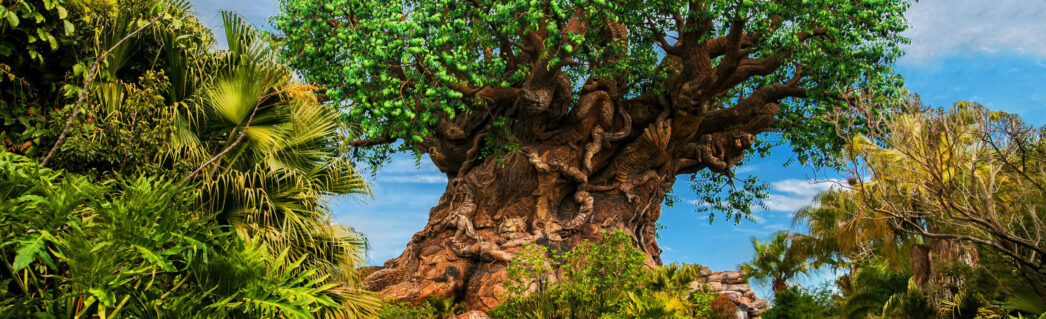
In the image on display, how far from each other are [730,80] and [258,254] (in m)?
9.40

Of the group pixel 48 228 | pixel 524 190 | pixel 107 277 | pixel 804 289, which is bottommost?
pixel 107 277

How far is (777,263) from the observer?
Answer: 1931 centimetres

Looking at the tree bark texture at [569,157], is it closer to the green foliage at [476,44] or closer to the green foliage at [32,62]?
the green foliage at [476,44]

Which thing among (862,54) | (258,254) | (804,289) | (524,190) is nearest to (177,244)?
(258,254)

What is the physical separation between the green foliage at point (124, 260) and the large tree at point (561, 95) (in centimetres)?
397

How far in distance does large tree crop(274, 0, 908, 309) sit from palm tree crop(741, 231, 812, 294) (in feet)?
15.3

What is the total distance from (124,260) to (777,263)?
60.2 feet

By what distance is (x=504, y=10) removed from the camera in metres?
8.88

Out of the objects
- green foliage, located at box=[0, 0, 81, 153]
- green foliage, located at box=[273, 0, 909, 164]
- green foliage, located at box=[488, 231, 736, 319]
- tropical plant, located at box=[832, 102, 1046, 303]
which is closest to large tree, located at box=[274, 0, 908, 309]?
green foliage, located at box=[273, 0, 909, 164]

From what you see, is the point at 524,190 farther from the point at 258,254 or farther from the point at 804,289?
the point at 258,254

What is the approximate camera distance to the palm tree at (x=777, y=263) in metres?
19.1

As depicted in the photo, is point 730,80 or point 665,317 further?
point 730,80

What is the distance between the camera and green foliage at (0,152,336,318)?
421cm

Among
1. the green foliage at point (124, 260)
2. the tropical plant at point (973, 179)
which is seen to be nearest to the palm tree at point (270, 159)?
the green foliage at point (124, 260)
